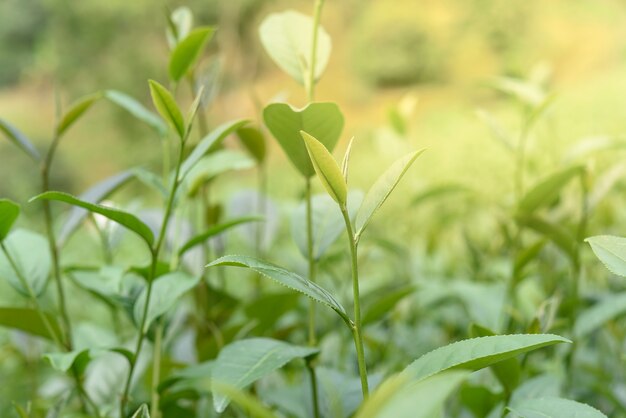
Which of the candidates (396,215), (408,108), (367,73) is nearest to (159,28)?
(367,73)

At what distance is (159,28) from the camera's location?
24.4ft

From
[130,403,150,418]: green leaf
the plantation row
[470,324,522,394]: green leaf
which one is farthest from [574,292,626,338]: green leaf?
[130,403,150,418]: green leaf

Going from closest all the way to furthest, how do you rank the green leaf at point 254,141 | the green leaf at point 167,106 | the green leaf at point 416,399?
the green leaf at point 416,399, the green leaf at point 167,106, the green leaf at point 254,141


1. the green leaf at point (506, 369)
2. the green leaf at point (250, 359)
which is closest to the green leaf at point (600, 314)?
the green leaf at point (506, 369)

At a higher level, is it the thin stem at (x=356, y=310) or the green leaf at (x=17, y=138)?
the green leaf at (x=17, y=138)

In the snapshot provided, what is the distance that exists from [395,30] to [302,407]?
20.6 feet

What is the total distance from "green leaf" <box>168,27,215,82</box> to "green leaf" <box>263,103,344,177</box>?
0.31ft

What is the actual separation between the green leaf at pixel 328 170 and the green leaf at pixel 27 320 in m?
0.29

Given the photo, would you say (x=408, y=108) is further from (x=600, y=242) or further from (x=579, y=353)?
(x=600, y=242)

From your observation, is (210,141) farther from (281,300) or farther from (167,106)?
(281,300)

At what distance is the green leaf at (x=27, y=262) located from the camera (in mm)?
507

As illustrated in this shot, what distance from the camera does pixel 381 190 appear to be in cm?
34

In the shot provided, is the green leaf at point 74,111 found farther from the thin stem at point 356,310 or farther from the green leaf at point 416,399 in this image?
the green leaf at point 416,399

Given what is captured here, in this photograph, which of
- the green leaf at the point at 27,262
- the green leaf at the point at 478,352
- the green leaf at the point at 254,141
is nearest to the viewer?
the green leaf at the point at 478,352
